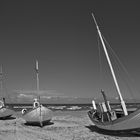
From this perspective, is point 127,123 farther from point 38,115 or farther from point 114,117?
point 38,115

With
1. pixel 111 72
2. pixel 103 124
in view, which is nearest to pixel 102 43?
pixel 111 72

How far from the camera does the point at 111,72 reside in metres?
26.7

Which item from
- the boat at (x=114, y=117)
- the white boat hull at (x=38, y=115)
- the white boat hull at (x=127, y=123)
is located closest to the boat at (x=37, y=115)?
the white boat hull at (x=38, y=115)

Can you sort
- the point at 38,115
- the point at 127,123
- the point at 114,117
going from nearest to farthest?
the point at 127,123
the point at 114,117
the point at 38,115

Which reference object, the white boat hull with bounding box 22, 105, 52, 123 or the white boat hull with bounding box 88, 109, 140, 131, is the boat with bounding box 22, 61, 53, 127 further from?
the white boat hull with bounding box 88, 109, 140, 131

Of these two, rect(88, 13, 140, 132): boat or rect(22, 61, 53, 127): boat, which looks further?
rect(22, 61, 53, 127): boat

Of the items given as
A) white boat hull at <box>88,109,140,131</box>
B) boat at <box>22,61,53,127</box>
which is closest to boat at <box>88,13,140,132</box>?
white boat hull at <box>88,109,140,131</box>

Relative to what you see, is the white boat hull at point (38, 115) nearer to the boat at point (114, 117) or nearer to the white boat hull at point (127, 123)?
the boat at point (114, 117)

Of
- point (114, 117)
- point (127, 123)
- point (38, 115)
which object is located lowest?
point (127, 123)

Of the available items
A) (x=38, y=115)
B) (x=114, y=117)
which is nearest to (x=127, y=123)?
(x=114, y=117)

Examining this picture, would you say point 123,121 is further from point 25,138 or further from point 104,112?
point 25,138

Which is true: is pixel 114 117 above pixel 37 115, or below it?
below

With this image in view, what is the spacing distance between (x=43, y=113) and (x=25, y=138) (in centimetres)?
984

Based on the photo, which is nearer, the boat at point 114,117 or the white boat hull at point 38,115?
the boat at point 114,117
